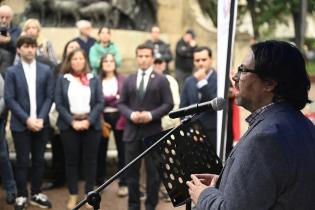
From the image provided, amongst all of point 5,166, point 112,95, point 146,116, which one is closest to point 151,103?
point 146,116

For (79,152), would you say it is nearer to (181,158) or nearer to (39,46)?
(39,46)

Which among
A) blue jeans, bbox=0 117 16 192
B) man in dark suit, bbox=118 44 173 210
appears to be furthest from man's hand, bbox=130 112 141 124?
blue jeans, bbox=0 117 16 192

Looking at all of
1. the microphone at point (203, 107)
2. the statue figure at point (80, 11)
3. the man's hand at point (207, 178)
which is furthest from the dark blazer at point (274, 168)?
the statue figure at point (80, 11)

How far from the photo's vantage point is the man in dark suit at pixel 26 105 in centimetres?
739

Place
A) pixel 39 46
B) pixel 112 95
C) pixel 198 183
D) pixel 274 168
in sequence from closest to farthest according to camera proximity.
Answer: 1. pixel 274 168
2. pixel 198 183
3. pixel 112 95
4. pixel 39 46

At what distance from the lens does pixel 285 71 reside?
2824 millimetres

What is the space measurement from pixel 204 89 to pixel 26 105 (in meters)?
2.14

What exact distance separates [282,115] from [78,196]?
5603 mm

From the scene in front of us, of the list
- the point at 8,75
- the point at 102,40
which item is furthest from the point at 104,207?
the point at 102,40

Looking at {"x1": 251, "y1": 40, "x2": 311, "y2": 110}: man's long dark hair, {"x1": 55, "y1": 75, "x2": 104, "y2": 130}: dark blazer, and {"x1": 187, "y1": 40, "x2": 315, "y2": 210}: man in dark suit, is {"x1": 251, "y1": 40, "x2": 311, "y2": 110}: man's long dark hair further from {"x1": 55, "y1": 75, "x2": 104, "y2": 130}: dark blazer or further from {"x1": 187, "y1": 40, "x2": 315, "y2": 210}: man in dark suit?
{"x1": 55, "y1": 75, "x2": 104, "y2": 130}: dark blazer

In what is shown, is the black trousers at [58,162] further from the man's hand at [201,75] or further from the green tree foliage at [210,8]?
the green tree foliage at [210,8]

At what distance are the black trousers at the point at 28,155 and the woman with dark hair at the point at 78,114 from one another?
11.4 inches

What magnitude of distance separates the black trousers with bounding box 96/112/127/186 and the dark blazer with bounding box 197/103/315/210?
572 cm

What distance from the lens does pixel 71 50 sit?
809cm
